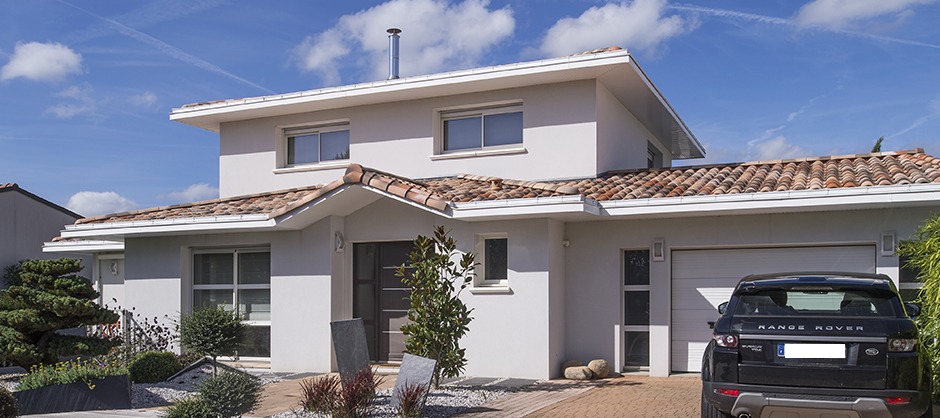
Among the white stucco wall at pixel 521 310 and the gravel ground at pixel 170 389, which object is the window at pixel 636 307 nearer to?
the white stucco wall at pixel 521 310

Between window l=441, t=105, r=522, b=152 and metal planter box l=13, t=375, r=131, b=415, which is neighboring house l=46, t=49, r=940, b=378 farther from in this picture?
metal planter box l=13, t=375, r=131, b=415

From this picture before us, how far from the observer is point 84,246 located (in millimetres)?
20547

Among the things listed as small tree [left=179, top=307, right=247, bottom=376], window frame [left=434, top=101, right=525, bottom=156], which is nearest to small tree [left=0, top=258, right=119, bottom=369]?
small tree [left=179, top=307, right=247, bottom=376]

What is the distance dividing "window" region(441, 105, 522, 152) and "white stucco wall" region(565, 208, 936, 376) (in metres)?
2.79

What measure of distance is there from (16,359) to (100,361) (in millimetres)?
1171

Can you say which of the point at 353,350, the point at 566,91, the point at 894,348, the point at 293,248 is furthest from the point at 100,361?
the point at 894,348

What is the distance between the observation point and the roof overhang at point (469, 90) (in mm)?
15047

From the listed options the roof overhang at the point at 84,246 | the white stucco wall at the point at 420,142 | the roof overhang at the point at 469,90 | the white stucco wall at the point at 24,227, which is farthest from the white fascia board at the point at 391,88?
the white stucco wall at the point at 24,227

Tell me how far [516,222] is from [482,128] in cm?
350

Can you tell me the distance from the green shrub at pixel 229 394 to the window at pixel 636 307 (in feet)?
22.6

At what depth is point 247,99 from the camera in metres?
17.9

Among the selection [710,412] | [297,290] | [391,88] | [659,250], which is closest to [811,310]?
[710,412]

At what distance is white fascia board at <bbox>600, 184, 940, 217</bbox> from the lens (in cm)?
1166

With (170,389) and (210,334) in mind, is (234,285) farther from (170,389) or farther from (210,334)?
(170,389)
